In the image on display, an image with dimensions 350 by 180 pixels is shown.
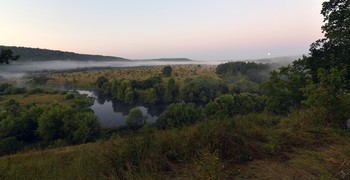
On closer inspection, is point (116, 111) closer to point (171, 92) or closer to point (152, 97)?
point (152, 97)

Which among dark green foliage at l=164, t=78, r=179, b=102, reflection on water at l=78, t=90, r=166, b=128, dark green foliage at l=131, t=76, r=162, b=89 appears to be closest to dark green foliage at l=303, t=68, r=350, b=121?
reflection on water at l=78, t=90, r=166, b=128

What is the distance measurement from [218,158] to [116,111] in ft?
328

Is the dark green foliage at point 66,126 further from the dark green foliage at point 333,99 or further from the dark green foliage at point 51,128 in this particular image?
the dark green foliage at point 333,99

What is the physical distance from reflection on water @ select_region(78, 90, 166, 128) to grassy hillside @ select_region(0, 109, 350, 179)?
248 feet

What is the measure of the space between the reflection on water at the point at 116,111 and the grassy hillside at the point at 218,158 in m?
75.6

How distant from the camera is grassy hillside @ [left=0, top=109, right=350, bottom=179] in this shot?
16.0ft

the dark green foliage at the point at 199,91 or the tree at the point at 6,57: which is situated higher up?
the tree at the point at 6,57

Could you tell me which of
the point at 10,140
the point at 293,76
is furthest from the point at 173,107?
the point at 293,76

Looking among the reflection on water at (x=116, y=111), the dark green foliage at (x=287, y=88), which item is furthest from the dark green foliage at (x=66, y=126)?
the dark green foliage at (x=287, y=88)

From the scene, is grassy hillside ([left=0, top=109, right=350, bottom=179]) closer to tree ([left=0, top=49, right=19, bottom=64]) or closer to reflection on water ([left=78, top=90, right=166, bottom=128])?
tree ([left=0, top=49, right=19, bottom=64])

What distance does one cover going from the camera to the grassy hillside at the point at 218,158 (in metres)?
4.86

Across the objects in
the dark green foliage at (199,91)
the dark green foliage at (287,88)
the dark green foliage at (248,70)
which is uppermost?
the dark green foliage at (287,88)

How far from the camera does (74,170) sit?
17.4 ft

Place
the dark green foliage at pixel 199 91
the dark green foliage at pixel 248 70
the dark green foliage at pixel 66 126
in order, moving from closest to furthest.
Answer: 1. the dark green foliage at pixel 66 126
2. the dark green foliage at pixel 199 91
3. the dark green foliage at pixel 248 70
